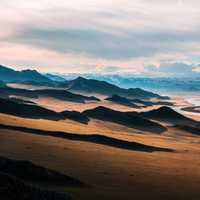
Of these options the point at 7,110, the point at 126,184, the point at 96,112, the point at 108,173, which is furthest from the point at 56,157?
the point at 96,112

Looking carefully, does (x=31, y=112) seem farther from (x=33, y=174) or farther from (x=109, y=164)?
(x=33, y=174)

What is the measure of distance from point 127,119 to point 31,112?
33330mm

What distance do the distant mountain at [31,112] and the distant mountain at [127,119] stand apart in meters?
9.18

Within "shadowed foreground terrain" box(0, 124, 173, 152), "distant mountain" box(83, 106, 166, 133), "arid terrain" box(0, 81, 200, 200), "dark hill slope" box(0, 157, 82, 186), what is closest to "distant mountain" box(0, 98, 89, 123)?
"distant mountain" box(83, 106, 166, 133)

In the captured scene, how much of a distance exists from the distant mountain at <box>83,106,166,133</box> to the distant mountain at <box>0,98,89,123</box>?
918 centimetres

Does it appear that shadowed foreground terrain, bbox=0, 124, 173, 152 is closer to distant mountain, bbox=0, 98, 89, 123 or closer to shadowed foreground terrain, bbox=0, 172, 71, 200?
distant mountain, bbox=0, 98, 89, 123

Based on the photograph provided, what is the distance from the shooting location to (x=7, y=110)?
6107 inches

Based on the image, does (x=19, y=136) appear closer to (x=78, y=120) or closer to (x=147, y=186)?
(x=147, y=186)

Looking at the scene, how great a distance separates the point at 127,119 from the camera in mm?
174875

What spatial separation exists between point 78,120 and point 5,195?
133 metres

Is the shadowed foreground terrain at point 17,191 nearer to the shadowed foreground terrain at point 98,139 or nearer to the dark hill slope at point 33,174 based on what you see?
the dark hill slope at point 33,174

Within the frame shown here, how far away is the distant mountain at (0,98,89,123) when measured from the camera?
514 feet

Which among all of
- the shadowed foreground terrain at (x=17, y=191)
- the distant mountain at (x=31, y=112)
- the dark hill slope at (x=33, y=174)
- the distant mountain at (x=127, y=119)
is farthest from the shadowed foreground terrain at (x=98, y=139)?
the shadowed foreground terrain at (x=17, y=191)

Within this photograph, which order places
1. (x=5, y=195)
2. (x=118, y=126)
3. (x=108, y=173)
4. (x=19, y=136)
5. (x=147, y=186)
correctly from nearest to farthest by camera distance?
(x=5, y=195)
(x=147, y=186)
(x=108, y=173)
(x=19, y=136)
(x=118, y=126)
